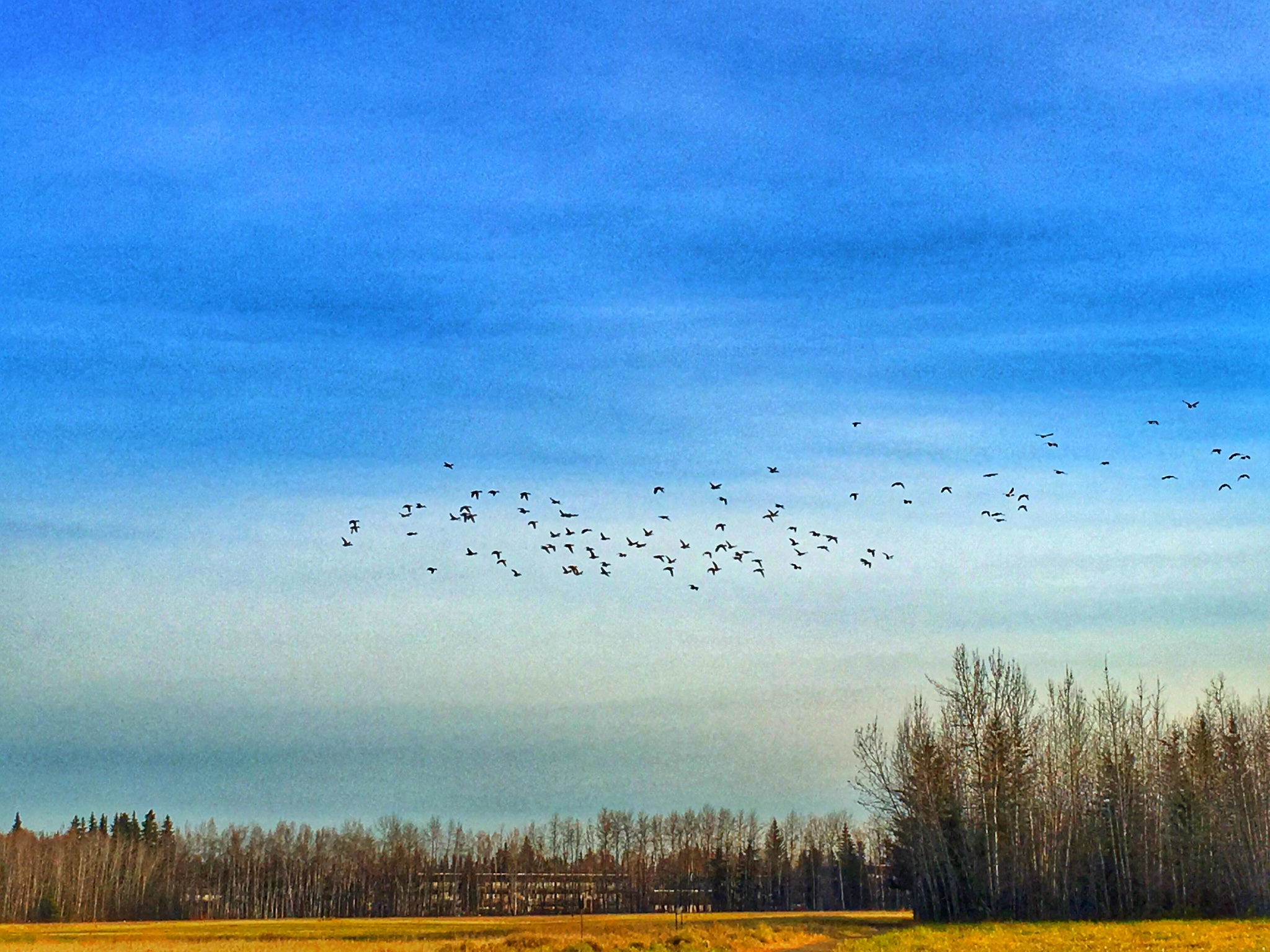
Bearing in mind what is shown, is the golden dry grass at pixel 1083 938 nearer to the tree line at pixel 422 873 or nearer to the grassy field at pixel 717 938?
the grassy field at pixel 717 938

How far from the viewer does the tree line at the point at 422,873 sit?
5842 inches

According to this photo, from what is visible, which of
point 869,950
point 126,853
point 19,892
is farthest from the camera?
point 126,853

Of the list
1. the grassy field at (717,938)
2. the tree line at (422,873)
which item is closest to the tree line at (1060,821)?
the grassy field at (717,938)

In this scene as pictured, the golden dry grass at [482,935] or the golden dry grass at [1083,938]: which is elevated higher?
the golden dry grass at [1083,938]

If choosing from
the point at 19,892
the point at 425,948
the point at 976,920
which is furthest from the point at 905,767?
the point at 19,892

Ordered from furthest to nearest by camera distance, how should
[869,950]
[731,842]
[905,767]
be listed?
[731,842] < [905,767] < [869,950]

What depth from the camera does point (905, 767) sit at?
267 feet

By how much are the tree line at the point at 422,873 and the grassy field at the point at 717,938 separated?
4418 centimetres

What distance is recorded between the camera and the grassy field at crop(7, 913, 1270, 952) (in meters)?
50.8

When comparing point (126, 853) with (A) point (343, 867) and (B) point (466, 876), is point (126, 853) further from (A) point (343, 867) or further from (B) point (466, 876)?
(B) point (466, 876)

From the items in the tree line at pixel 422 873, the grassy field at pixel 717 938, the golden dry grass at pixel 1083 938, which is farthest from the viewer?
the tree line at pixel 422 873

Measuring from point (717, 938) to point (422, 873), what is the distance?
110 m

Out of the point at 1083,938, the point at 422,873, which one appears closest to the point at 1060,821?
the point at 1083,938

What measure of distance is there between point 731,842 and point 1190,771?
102m
